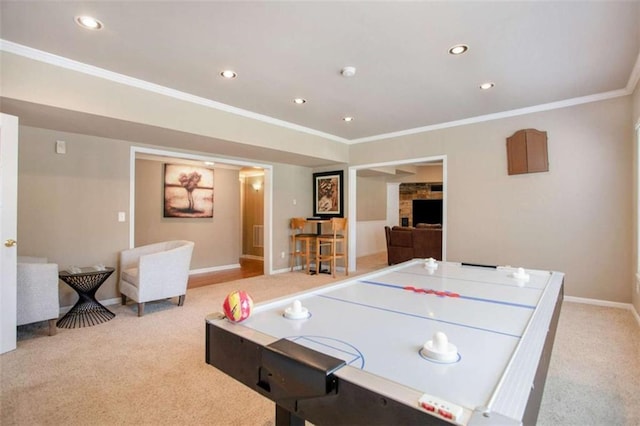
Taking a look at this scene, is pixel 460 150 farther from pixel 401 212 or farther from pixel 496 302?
pixel 401 212

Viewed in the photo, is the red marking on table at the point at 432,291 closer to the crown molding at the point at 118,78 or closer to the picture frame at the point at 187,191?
the crown molding at the point at 118,78

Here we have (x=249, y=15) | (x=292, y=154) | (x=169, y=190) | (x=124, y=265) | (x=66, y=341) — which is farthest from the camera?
(x=169, y=190)

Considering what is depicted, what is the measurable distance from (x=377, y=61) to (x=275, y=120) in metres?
2.05

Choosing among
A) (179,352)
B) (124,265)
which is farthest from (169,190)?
(179,352)

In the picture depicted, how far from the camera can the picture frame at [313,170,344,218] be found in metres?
6.06

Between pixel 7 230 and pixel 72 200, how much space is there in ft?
4.22

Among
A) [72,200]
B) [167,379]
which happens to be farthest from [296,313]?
[72,200]

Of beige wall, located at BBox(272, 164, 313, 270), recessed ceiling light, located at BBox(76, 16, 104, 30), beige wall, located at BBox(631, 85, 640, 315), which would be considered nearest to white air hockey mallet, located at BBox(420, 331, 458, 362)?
recessed ceiling light, located at BBox(76, 16, 104, 30)

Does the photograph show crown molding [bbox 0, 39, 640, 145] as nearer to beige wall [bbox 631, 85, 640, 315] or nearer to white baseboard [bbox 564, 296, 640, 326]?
beige wall [bbox 631, 85, 640, 315]

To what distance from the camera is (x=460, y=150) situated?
461cm

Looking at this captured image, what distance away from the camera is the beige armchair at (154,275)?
11.1ft

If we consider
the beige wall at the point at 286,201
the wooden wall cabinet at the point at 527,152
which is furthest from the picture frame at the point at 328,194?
the wooden wall cabinet at the point at 527,152

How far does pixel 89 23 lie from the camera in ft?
7.16

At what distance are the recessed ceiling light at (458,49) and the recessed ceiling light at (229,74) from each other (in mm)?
1907
